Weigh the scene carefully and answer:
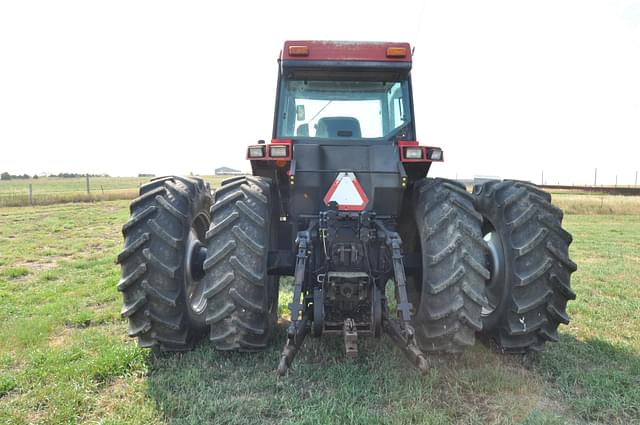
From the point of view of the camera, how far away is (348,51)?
14.4 ft

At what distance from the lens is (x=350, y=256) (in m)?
3.82

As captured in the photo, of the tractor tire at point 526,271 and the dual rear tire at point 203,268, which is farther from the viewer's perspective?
the tractor tire at point 526,271

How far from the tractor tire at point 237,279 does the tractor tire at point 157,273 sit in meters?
0.37

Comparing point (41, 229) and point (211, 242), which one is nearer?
point (211, 242)

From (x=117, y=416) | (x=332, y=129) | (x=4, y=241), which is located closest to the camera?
(x=117, y=416)

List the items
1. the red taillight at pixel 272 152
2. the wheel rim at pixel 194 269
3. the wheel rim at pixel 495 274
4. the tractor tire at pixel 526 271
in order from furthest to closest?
the wheel rim at pixel 194 269 < the wheel rim at pixel 495 274 < the red taillight at pixel 272 152 < the tractor tire at pixel 526 271

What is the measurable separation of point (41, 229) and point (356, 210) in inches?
575

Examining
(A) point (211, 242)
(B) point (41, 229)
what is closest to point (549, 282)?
(A) point (211, 242)

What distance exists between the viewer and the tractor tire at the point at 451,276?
347 cm

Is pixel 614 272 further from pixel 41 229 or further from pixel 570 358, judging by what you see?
pixel 41 229

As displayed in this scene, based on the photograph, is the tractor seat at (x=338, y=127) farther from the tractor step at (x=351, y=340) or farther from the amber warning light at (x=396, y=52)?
the tractor step at (x=351, y=340)

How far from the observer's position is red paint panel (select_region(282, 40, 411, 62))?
4391 millimetres

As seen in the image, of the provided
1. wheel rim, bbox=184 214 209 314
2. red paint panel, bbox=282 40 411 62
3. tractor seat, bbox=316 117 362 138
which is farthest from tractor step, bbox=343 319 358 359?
red paint panel, bbox=282 40 411 62

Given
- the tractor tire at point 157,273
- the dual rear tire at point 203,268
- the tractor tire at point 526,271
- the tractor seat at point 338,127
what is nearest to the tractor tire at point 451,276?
the tractor tire at point 526,271
